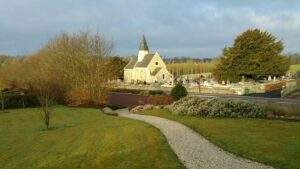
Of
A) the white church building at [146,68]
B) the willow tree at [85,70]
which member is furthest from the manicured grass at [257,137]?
the white church building at [146,68]

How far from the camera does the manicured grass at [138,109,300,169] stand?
47.3ft

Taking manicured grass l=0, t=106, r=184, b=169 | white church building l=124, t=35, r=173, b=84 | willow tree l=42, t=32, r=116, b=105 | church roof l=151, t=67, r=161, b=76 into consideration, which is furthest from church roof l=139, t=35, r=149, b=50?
manicured grass l=0, t=106, r=184, b=169

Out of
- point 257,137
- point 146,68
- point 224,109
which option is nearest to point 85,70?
point 224,109

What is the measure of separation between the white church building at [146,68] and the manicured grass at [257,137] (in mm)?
69867

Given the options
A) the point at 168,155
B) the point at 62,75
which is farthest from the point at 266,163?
the point at 62,75

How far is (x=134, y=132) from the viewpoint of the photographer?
21406mm

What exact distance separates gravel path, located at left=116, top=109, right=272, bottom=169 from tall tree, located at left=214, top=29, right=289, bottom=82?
151ft

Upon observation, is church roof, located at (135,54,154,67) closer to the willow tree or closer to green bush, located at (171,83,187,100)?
the willow tree

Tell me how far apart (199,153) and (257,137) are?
3591mm

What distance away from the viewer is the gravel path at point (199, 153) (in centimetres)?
1361

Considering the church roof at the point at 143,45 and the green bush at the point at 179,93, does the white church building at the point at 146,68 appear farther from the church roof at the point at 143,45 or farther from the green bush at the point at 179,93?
the green bush at the point at 179,93

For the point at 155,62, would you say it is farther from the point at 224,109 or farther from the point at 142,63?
the point at 224,109

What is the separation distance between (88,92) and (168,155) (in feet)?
111

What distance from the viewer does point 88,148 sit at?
20125 millimetres
